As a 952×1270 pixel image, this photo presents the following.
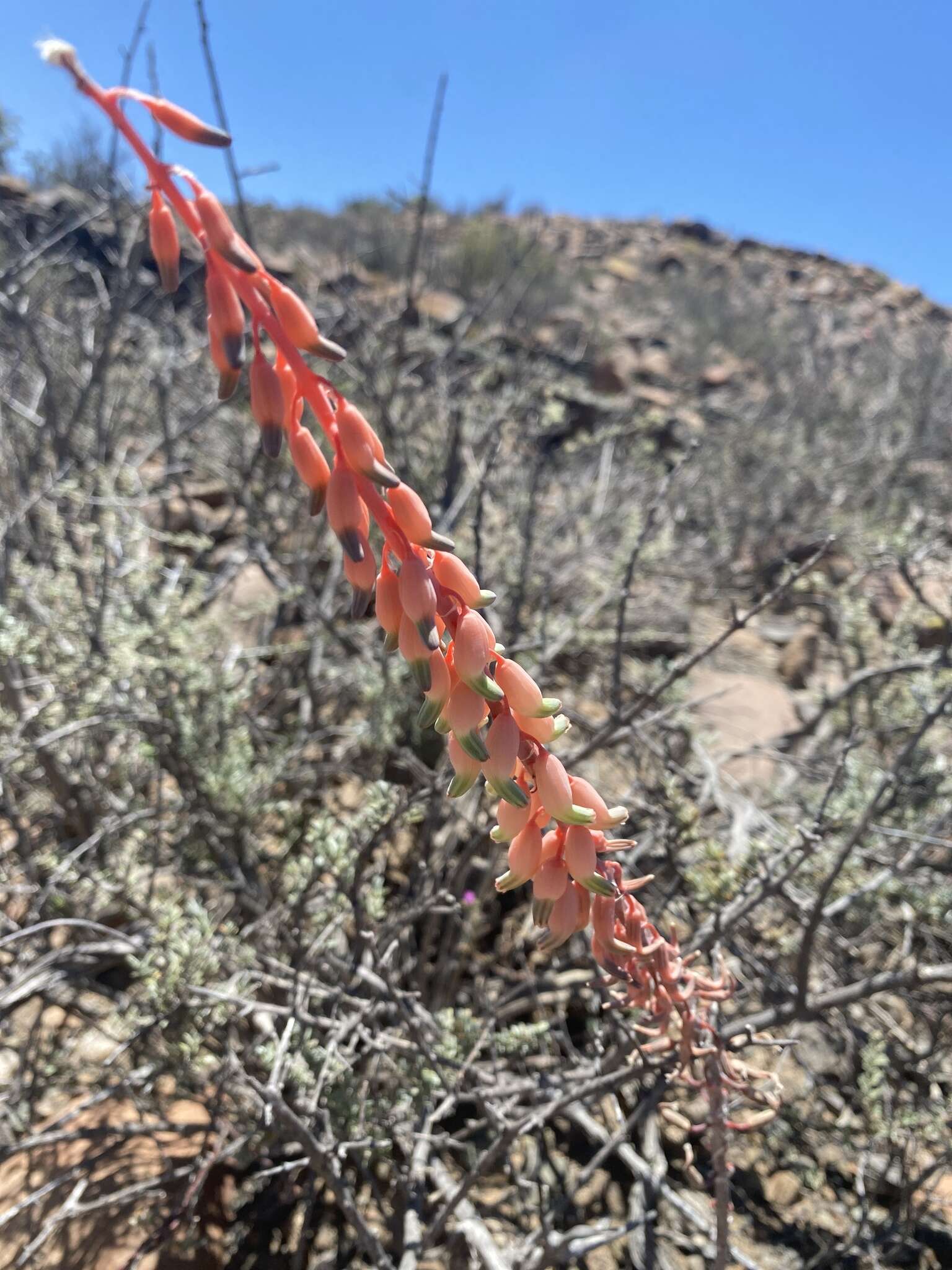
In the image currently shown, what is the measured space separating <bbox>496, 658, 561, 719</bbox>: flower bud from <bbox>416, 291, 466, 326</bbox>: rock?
25.6 feet

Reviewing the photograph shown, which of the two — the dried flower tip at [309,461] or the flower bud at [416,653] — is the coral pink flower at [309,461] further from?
the flower bud at [416,653]

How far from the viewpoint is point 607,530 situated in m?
4.40

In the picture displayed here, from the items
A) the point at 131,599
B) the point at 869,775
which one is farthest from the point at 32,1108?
the point at 869,775

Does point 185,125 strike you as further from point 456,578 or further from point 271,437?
point 456,578

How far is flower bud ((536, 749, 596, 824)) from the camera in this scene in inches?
29.2

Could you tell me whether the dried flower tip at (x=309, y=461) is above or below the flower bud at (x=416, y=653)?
above

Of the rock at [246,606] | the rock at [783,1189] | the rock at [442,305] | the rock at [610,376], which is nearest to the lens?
the rock at [783,1189]

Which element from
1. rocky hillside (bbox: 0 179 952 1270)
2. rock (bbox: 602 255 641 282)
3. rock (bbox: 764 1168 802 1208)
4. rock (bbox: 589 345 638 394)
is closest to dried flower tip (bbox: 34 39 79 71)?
rocky hillside (bbox: 0 179 952 1270)

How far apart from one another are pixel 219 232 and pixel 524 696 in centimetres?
50

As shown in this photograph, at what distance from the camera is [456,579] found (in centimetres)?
75

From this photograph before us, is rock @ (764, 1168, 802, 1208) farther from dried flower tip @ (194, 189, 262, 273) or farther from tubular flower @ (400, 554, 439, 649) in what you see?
dried flower tip @ (194, 189, 262, 273)

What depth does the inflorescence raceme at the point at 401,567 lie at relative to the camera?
0.69 m

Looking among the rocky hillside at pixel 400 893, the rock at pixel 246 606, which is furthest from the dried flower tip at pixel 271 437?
the rock at pixel 246 606

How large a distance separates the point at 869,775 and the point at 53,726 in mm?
2622
